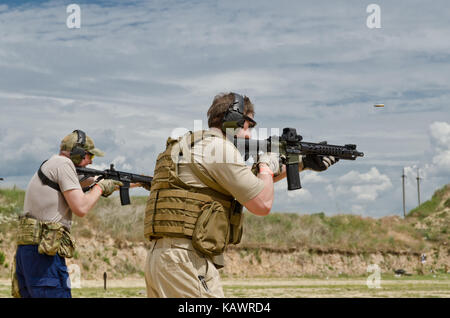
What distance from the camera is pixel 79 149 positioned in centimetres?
696

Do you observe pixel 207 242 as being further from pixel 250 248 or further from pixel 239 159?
pixel 250 248

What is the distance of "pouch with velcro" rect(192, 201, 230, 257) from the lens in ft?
15.4

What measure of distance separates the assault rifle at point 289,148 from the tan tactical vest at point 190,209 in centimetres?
55

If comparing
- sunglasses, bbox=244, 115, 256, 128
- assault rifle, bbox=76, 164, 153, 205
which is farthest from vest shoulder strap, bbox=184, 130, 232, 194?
assault rifle, bbox=76, 164, 153, 205

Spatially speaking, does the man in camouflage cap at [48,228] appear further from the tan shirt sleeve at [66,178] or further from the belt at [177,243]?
the belt at [177,243]

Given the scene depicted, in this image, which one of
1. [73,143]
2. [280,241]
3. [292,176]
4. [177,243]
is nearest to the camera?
[177,243]

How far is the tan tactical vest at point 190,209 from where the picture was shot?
186 inches

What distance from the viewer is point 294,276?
36.1 metres

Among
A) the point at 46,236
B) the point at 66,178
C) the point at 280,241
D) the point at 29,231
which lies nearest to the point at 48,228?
the point at 46,236

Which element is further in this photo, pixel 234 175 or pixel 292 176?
pixel 292 176

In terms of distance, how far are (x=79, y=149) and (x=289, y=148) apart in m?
2.46

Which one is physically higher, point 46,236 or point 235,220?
point 235,220

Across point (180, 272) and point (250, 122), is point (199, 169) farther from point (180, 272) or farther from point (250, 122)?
point (180, 272)
